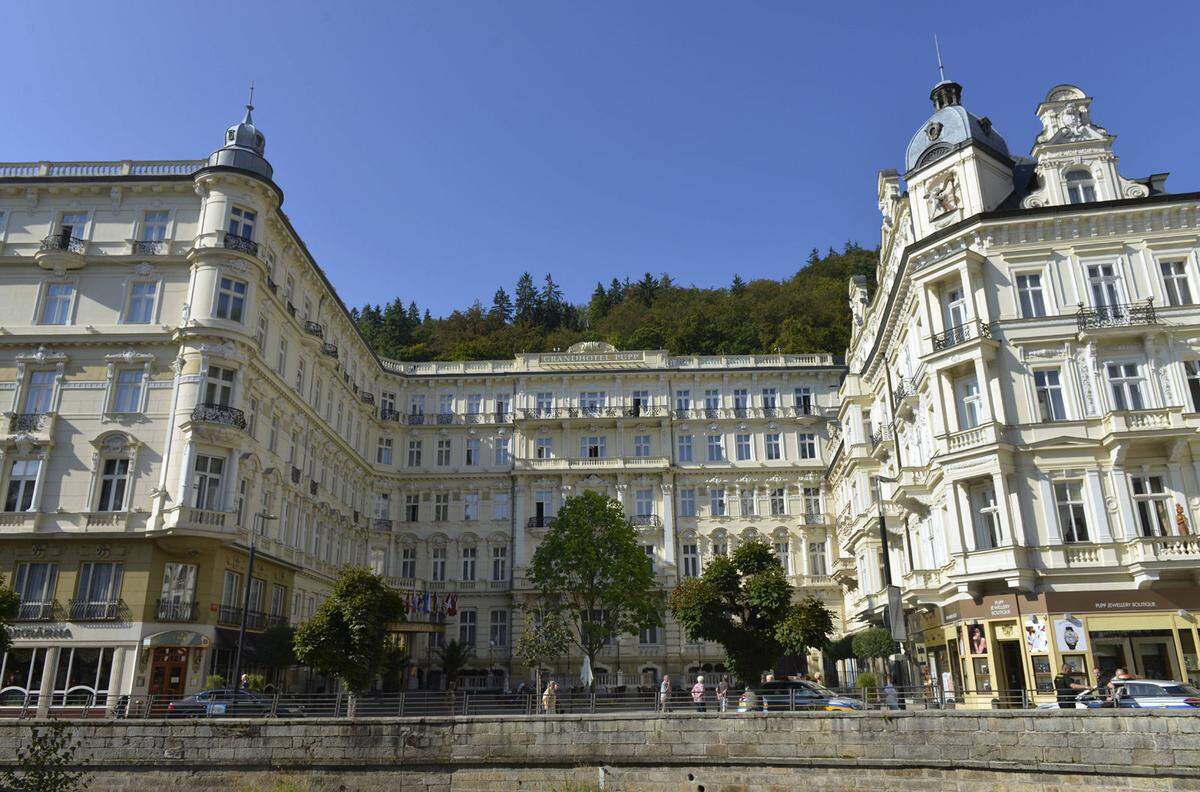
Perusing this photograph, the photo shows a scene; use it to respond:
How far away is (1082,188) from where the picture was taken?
33.4 meters

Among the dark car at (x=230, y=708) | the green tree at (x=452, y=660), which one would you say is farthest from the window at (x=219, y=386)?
the green tree at (x=452, y=660)

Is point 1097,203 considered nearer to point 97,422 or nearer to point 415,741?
point 415,741

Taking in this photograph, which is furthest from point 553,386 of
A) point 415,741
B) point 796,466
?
point 415,741

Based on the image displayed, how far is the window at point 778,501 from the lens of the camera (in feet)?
195

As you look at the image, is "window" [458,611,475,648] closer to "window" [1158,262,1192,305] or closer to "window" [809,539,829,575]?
"window" [809,539,829,575]

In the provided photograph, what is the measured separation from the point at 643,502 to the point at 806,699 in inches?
1306

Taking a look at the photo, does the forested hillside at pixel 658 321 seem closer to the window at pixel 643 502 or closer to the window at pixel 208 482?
the window at pixel 643 502

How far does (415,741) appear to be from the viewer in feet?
86.0

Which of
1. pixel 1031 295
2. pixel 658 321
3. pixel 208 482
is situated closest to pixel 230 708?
pixel 208 482

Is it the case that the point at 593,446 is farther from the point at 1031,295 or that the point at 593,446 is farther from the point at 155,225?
the point at 1031,295

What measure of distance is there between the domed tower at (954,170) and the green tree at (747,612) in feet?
55.1

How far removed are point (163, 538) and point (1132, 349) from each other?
126 feet

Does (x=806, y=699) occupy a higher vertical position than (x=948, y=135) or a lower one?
lower

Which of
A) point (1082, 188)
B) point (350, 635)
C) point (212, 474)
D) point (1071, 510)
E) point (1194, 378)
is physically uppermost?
point (1082, 188)
